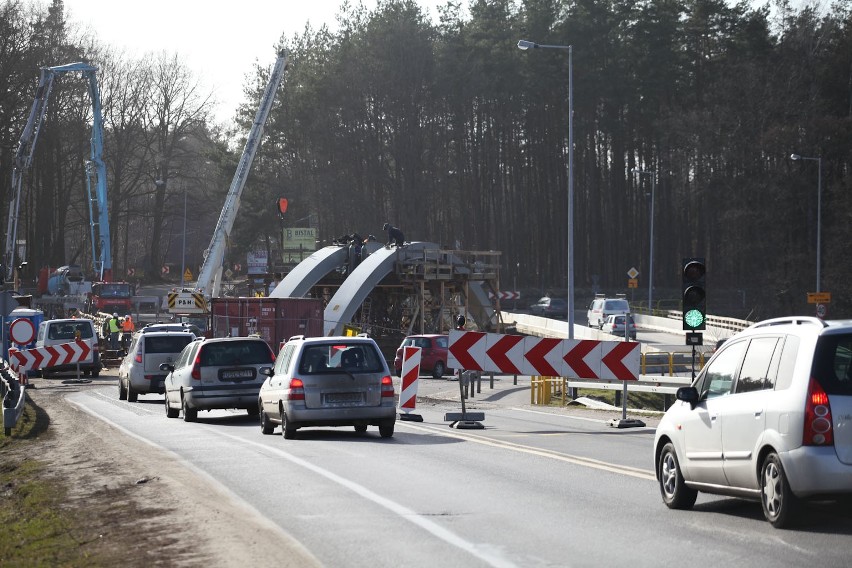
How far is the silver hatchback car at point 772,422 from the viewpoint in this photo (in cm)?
932

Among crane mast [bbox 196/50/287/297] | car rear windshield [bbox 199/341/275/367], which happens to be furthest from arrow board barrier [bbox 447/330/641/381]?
crane mast [bbox 196/50/287/297]

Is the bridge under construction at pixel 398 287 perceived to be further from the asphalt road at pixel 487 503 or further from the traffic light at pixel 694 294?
the asphalt road at pixel 487 503

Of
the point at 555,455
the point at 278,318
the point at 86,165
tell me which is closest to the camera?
the point at 555,455

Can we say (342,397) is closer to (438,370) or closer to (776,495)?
(776,495)

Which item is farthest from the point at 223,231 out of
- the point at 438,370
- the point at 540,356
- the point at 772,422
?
the point at 772,422

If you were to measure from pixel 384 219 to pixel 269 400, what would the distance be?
77.9 meters

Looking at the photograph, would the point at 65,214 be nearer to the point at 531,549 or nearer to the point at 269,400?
the point at 269,400

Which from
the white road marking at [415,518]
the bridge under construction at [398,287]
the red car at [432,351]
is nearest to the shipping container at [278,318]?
the bridge under construction at [398,287]

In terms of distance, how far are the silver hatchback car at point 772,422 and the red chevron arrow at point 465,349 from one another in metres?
11.6

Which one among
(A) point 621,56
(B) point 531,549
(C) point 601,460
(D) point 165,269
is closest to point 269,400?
(C) point 601,460

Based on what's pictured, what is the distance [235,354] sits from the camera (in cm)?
2448

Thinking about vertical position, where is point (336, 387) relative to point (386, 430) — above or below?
above

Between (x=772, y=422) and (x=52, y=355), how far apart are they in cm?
3276

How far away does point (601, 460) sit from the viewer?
1535cm
